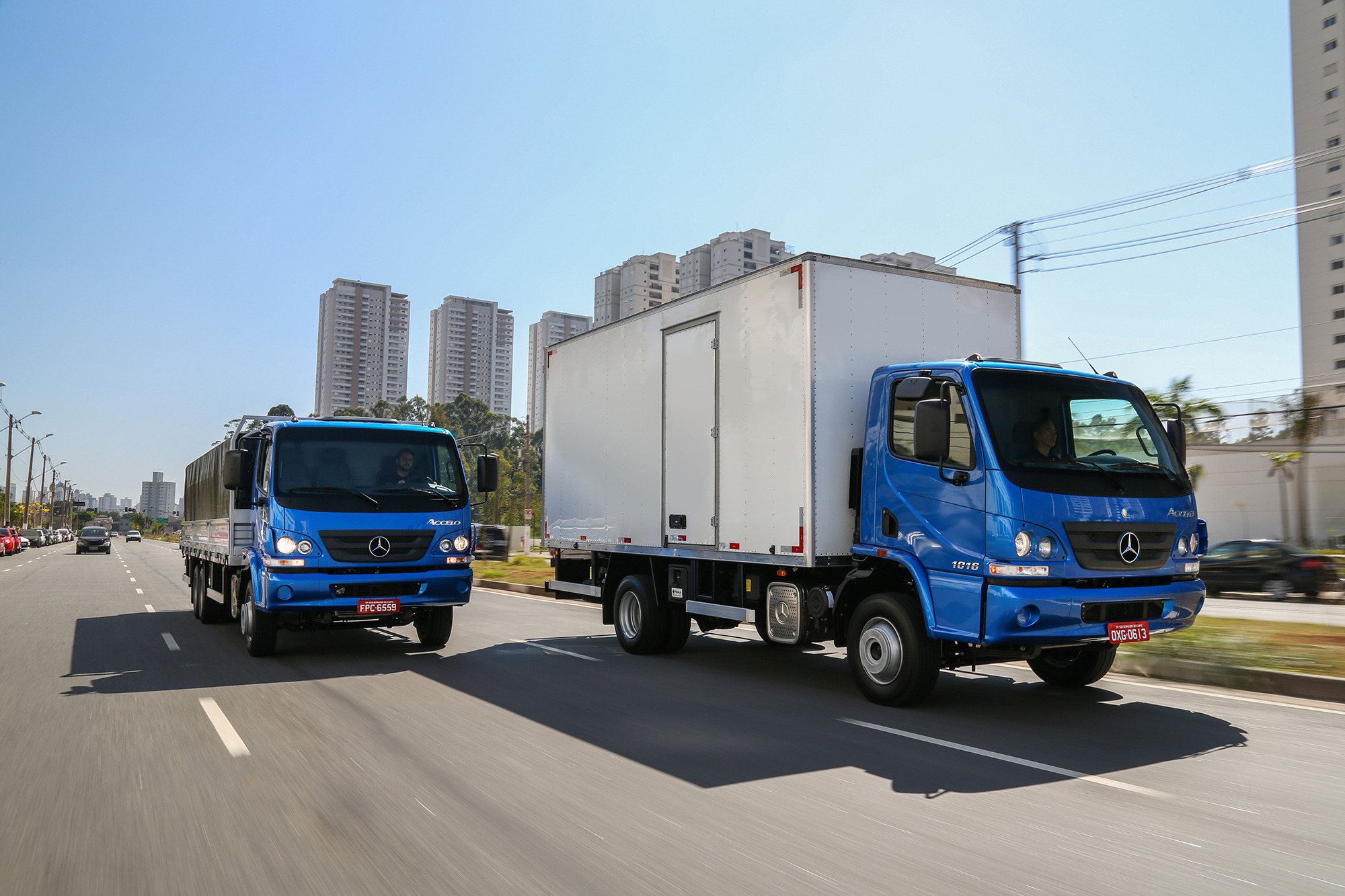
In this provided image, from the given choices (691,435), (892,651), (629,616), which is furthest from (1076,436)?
(629,616)

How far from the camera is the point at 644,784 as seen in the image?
5234 mm

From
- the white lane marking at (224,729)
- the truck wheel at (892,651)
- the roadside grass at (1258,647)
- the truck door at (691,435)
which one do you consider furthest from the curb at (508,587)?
the truck wheel at (892,651)

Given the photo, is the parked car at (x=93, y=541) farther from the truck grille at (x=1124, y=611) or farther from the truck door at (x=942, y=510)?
the truck grille at (x=1124, y=611)

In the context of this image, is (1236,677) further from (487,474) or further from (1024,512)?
(487,474)

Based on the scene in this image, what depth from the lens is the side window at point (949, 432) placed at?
22.9 ft

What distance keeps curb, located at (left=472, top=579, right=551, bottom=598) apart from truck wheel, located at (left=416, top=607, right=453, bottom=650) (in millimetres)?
9740

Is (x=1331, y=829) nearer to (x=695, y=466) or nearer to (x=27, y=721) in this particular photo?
(x=695, y=466)

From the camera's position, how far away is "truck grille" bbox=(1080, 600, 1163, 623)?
6.61 metres

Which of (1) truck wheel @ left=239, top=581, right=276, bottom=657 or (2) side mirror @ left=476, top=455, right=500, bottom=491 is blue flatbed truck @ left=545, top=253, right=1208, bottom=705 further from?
(1) truck wheel @ left=239, top=581, right=276, bottom=657

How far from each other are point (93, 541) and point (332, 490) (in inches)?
2089

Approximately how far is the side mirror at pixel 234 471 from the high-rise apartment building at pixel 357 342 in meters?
143

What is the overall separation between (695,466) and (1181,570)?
4484 mm

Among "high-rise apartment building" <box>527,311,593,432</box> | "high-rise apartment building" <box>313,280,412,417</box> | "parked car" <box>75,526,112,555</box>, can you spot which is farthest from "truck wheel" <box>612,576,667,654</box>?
"high-rise apartment building" <box>313,280,412,417</box>

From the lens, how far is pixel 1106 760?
18.9ft
